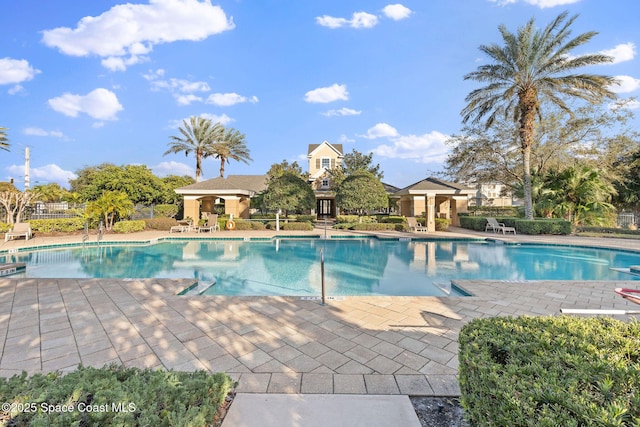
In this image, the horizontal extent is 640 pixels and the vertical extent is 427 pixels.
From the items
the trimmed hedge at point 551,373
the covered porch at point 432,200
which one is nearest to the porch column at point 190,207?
the covered porch at point 432,200

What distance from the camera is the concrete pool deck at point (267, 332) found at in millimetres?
2730

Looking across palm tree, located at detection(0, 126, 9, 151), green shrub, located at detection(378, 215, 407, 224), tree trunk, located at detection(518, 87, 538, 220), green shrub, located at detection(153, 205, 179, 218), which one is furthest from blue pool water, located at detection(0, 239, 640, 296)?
palm tree, located at detection(0, 126, 9, 151)

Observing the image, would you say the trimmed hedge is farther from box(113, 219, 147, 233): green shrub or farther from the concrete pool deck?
box(113, 219, 147, 233): green shrub

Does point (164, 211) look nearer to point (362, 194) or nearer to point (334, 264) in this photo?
point (362, 194)

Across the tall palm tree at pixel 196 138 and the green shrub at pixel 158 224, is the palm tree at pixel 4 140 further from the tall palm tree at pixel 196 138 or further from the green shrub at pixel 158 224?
the green shrub at pixel 158 224

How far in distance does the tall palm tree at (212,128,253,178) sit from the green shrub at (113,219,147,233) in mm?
11889

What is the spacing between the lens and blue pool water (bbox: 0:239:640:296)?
769 cm

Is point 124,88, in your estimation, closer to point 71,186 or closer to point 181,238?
point 181,238

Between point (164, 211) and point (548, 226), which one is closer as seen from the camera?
point (548, 226)

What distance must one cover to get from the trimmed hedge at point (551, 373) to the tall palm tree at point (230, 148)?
28.3 metres

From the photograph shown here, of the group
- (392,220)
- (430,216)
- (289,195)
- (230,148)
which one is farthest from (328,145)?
(430,216)

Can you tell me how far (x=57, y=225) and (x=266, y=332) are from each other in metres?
18.2

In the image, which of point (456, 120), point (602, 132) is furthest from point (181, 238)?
point (602, 132)

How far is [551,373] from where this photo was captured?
1.52 m
